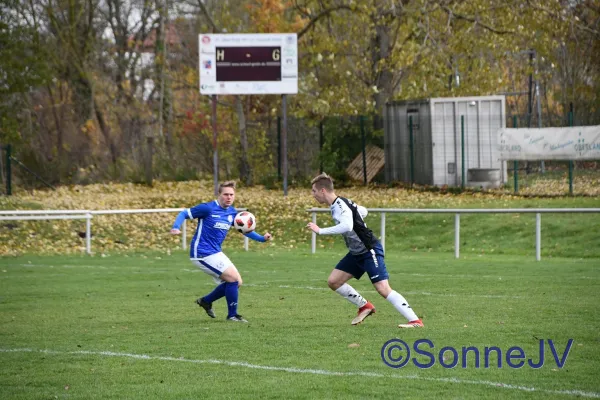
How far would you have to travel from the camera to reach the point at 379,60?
35.5m

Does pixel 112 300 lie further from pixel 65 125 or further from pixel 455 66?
pixel 65 125

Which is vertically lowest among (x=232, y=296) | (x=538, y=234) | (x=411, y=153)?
(x=232, y=296)

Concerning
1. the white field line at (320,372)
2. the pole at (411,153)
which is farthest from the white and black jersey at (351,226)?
the pole at (411,153)

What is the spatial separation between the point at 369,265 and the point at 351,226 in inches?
22.2

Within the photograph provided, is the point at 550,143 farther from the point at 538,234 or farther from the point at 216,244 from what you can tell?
the point at 216,244

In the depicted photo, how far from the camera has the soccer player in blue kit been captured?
12.1m

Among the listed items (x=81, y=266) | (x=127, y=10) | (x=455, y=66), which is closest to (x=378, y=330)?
(x=81, y=266)

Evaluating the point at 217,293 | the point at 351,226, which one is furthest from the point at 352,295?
the point at 217,293

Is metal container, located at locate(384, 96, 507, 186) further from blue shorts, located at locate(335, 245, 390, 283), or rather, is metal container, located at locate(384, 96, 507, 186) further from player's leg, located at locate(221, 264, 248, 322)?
blue shorts, located at locate(335, 245, 390, 283)

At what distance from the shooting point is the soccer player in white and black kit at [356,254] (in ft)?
35.9

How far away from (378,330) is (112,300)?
16.2 feet

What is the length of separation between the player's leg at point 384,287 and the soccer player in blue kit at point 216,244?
1.44 meters

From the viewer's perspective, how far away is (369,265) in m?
11.2

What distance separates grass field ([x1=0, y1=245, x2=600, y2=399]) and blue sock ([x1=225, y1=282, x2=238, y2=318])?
19 centimetres
